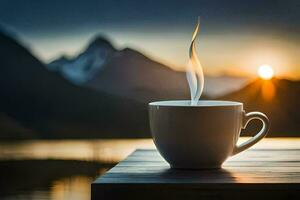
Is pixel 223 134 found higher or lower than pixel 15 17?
lower

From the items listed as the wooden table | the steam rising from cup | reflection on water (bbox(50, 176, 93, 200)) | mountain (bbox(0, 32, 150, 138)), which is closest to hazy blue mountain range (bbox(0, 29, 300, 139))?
mountain (bbox(0, 32, 150, 138))

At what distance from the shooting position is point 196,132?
2.16 feet

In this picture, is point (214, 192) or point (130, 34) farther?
point (130, 34)

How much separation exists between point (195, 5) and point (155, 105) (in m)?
0.79

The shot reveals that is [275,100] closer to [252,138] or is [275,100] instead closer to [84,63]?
[84,63]

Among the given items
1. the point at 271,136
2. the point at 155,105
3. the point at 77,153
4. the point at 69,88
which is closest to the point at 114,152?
the point at 77,153

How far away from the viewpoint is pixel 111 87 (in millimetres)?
1480

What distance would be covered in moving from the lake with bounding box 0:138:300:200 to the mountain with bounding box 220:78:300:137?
267mm

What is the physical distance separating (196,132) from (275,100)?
2.69ft

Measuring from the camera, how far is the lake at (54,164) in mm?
1465

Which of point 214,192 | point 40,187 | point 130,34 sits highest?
point 130,34

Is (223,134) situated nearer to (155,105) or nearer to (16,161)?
(155,105)

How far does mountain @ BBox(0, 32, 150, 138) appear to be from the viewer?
1.47m

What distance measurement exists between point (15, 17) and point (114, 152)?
16.9 inches
